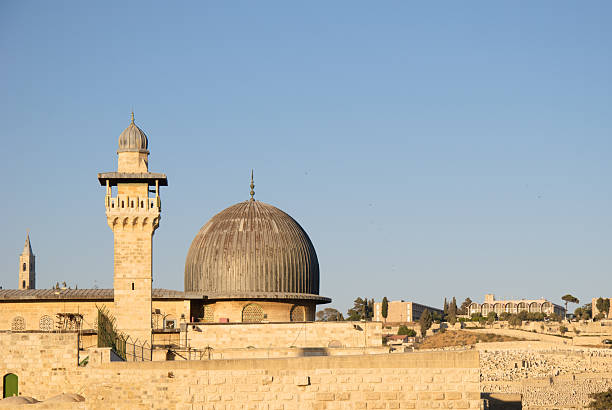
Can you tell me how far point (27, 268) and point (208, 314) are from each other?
2401 inches

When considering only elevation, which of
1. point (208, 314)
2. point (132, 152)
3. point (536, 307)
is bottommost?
point (536, 307)

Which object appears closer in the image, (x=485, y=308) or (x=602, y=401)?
(x=602, y=401)

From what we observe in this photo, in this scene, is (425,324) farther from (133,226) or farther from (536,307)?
(133,226)

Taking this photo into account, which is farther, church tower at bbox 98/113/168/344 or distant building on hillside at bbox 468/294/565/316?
distant building on hillside at bbox 468/294/565/316

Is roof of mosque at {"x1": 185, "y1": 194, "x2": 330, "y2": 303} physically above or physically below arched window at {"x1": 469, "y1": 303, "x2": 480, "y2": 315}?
above

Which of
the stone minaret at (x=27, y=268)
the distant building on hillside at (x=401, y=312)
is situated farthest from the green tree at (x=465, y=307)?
the stone minaret at (x=27, y=268)

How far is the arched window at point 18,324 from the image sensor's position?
36.1 metres

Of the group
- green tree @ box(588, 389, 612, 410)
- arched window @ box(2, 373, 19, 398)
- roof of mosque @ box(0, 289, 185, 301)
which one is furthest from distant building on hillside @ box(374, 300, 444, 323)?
arched window @ box(2, 373, 19, 398)

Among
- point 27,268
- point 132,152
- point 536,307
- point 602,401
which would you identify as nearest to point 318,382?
point 132,152

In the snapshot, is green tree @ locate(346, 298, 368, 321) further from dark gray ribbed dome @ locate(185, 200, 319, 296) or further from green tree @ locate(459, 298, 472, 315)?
dark gray ribbed dome @ locate(185, 200, 319, 296)

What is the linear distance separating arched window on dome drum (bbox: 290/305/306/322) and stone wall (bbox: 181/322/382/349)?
1.81 metres

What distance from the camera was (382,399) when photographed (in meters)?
19.5

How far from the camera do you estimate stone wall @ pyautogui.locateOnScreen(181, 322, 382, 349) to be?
3309 centimetres

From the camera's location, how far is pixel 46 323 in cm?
3638
